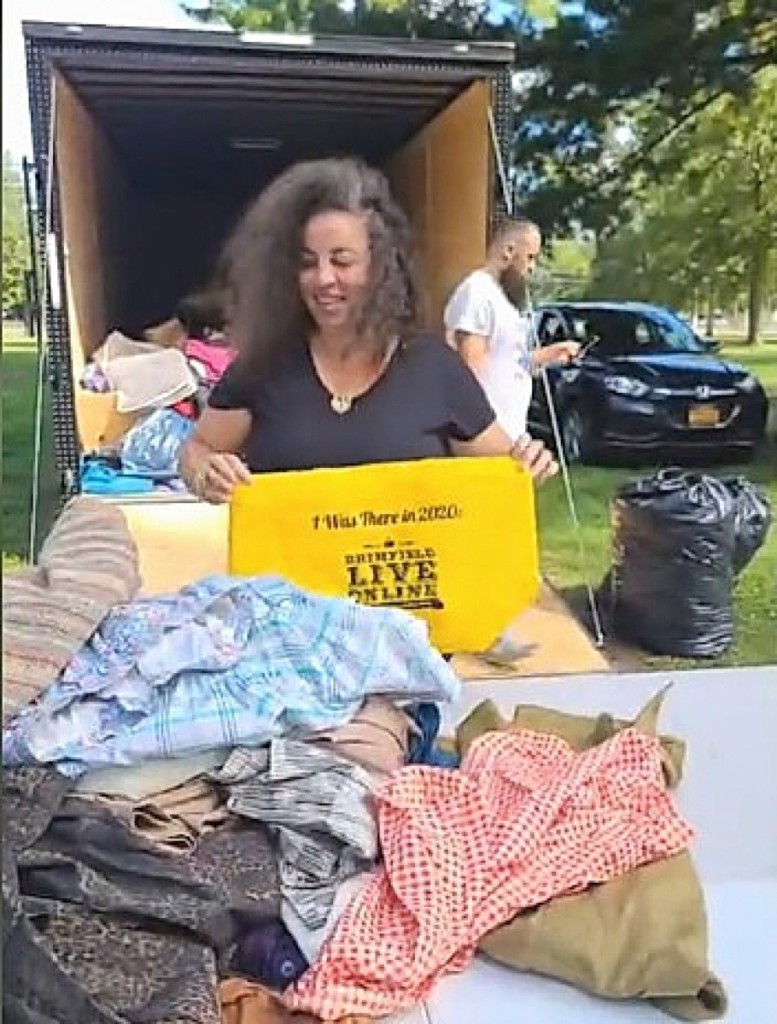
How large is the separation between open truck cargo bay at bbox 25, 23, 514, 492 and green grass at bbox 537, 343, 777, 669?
40 centimetres

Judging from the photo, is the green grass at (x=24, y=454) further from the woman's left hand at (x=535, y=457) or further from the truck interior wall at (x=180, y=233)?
the woman's left hand at (x=535, y=457)

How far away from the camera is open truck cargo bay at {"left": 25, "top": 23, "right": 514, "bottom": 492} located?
193 centimetres

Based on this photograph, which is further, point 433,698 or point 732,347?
point 732,347

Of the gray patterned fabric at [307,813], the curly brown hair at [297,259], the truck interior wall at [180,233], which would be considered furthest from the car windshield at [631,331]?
the gray patterned fabric at [307,813]

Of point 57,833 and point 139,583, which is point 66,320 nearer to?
point 139,583

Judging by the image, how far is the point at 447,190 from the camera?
2.00 meters

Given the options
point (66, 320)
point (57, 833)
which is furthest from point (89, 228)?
point (57, 833)

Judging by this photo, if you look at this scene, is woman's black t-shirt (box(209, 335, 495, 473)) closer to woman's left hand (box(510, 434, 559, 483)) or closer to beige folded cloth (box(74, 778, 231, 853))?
woman's left hand (box(510, 434, 559, 483))

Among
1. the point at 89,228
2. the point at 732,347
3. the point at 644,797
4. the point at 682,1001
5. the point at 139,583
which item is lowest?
the point at 682,1001

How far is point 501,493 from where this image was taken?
1.94 metres

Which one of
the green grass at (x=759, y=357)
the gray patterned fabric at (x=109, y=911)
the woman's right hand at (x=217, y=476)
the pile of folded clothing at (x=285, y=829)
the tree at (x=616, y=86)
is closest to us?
the gray patterned fabric at (x=109, y=911)

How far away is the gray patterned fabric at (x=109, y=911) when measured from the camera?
0.90 meters

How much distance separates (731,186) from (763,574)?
666mm

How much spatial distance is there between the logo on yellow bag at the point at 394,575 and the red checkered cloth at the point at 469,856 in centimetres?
64
